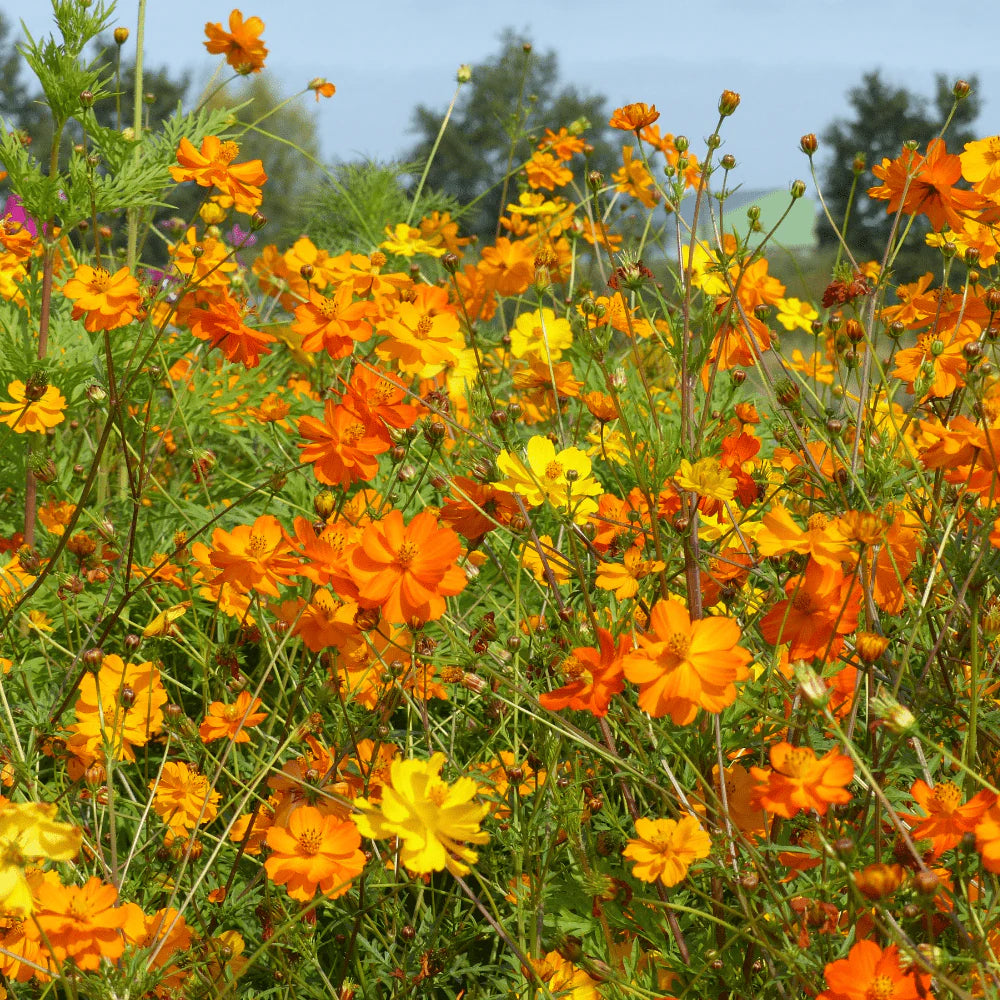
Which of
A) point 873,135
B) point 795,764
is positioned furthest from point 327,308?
point 873,135

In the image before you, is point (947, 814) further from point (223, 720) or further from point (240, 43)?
point (240, 43)

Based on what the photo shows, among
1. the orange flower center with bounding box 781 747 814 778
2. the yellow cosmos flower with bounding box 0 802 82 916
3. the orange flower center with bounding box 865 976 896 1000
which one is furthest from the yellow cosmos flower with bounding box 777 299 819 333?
the yellow cosmos flower with bounding box 0 802 82 916

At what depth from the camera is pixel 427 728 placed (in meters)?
1.24

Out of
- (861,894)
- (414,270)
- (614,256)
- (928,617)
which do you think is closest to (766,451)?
(414,270)

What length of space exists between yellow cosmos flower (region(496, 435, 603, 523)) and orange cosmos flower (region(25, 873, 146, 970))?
54 centimetres

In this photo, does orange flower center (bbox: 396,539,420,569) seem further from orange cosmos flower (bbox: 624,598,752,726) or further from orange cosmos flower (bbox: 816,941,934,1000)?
orange cosmos flower (bbox: 816,941,934,1000)

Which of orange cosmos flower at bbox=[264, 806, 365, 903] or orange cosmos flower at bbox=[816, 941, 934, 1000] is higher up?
orange cosmos flower at bbox=[816, 941, 934, 1000]

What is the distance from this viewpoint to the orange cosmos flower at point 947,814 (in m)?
0.86

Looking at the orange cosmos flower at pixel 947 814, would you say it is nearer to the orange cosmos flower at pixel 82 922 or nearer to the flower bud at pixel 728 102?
the orange cosmos flower at pixel 82 922

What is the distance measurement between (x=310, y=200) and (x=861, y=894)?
4158mm

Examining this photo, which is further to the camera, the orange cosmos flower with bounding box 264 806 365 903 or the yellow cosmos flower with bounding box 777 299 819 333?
the yellow cosmos flower with bounding box 777 299 819 333

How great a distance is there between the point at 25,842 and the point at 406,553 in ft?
1.34

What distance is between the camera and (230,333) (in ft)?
4.66

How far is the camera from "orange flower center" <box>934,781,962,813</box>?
92 cm
